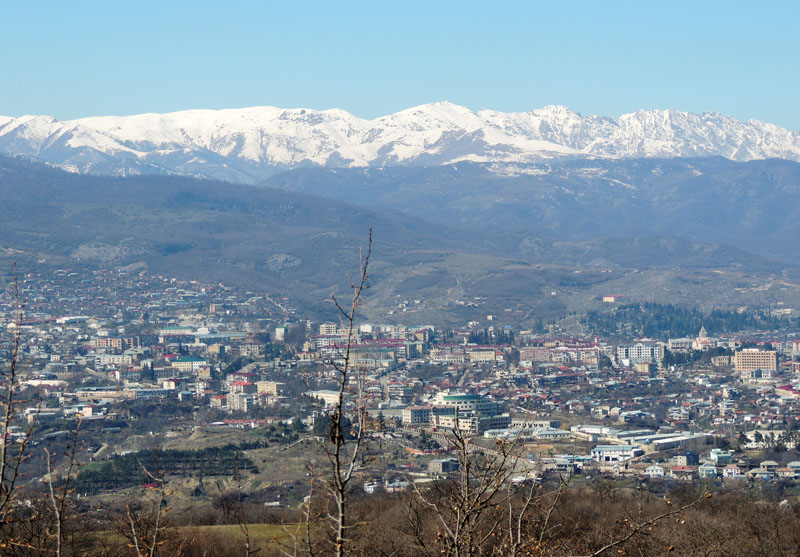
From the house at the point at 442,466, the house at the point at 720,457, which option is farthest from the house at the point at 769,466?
the house at the point at 442,466

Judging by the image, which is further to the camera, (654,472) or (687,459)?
Answer: (687,459)

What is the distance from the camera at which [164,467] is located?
5569cm

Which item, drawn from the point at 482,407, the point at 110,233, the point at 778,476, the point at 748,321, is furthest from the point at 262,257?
the point at 778,476

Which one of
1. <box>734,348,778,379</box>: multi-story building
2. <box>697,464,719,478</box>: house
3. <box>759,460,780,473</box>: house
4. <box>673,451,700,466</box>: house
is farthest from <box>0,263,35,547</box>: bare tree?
<box>734,348,778,379</box>: multi-story building

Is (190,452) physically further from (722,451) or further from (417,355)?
(417,355)

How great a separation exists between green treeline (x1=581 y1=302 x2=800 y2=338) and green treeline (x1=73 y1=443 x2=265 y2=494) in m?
75.8

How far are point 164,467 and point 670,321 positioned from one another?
8722 cm

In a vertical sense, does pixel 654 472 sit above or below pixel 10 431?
below

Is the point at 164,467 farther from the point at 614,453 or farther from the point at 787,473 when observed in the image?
the point at 787,473

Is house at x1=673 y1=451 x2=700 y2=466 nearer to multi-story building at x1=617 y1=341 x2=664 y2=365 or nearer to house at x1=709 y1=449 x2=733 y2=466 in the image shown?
house at x1=709 y1=449 x2=733 y2=466

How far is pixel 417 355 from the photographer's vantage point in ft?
371

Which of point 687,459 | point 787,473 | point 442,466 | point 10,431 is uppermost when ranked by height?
point 10,431

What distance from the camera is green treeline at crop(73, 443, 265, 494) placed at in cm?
5275

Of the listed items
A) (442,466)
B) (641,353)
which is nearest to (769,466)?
(442,466)
